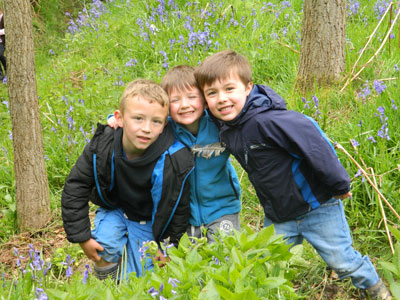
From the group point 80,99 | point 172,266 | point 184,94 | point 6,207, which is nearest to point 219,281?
point 172,266

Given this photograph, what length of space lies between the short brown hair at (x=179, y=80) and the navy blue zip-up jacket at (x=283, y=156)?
0.33m

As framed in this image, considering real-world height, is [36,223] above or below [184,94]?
below

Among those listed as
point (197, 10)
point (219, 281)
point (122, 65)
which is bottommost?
point (219, 281)

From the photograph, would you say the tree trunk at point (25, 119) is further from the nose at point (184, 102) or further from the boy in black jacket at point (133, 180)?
the nose at point (184, 102)

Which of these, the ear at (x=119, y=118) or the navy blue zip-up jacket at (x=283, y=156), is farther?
the ear at (x=119, y=118)

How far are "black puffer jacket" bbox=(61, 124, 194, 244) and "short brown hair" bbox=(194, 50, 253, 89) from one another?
1.37 feet

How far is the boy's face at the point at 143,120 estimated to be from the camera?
7.74 ft

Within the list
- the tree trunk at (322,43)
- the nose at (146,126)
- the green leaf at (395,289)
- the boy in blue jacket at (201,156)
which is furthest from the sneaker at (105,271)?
the tree trunk at (322,43)

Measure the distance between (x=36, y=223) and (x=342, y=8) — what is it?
326cm

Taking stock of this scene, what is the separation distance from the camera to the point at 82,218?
2553 mm

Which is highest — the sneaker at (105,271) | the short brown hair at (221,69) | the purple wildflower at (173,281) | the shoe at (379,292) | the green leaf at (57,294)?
the short brown hair at (221,69)

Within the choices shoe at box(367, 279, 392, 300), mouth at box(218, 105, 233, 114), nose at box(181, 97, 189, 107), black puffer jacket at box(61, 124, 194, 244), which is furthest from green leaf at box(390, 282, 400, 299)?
nose at box(181, 97, 189, 107)

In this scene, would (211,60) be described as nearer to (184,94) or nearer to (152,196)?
(184,94)

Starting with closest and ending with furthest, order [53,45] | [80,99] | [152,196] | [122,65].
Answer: [152,196]
[80,99]
[122,65]
[53,45]
